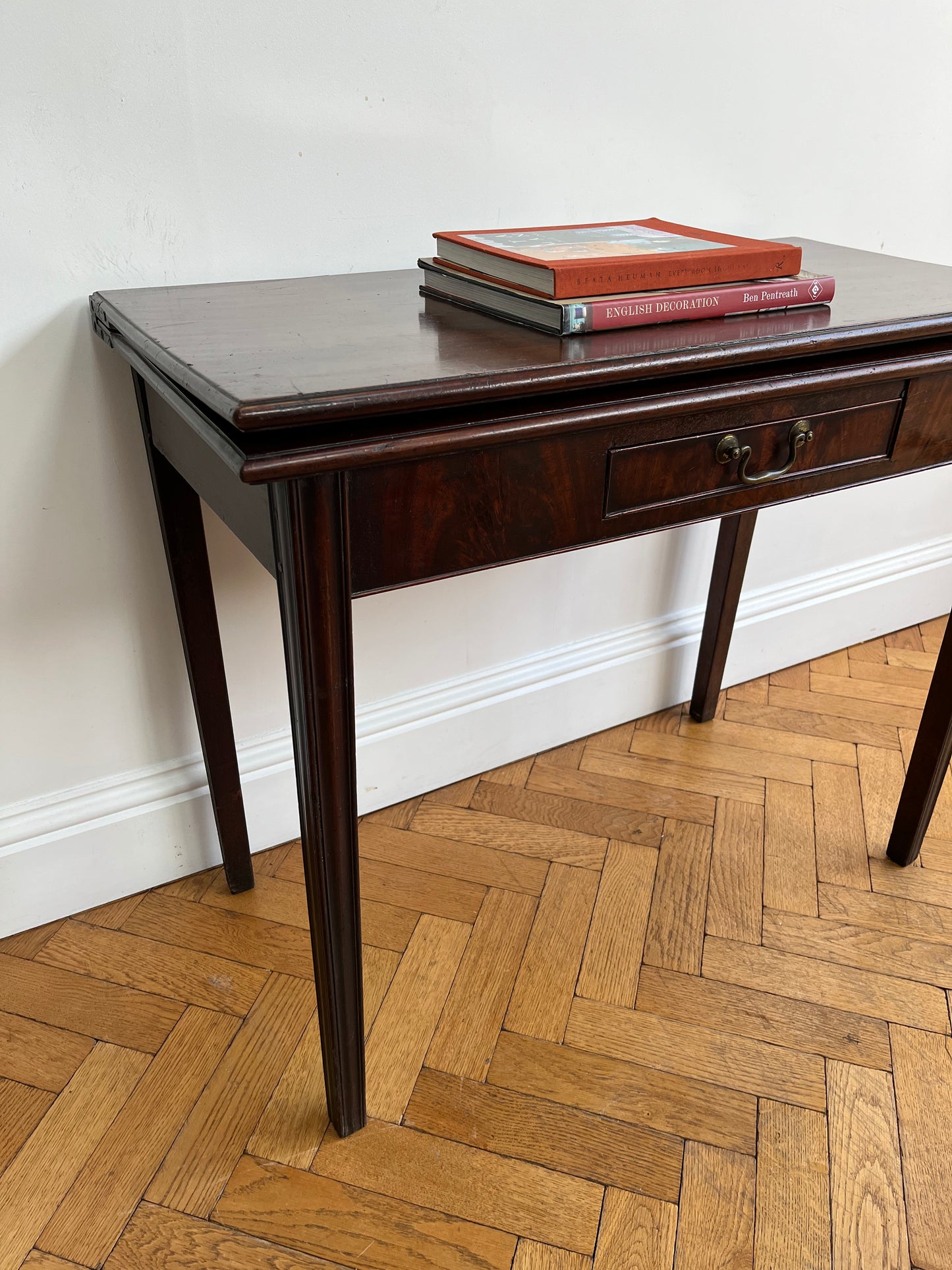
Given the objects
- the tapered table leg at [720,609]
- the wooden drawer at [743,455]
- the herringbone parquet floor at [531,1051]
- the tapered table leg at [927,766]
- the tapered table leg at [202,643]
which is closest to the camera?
the wooden drawer at [743,455]

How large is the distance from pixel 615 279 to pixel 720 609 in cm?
87

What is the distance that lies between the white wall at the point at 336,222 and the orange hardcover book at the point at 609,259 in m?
0.25

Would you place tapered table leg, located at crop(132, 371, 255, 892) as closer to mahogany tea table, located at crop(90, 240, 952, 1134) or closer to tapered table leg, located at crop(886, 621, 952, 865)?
Result: mahogany tea table, located at crop(90, 240, 952, 1134)

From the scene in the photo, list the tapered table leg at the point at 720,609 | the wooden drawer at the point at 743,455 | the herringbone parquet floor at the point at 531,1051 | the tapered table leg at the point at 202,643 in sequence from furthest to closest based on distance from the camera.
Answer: the tapered table leg at the point at 720,609 < the tapered table leg at the point at 202,643 < the herringbone parquet floor at the point at 531,1051 < the wooden drawer at the point at 743,455

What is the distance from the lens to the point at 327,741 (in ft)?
2.66

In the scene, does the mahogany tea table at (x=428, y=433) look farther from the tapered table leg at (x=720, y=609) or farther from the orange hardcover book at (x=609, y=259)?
the tapered table leg at (x=720, y=609)

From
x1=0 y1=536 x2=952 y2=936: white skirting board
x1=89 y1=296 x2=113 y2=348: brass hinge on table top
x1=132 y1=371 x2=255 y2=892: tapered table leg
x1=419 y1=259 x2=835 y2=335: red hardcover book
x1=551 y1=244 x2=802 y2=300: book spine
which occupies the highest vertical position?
x1=551 y1=244 x2=802 y2=300: book spine

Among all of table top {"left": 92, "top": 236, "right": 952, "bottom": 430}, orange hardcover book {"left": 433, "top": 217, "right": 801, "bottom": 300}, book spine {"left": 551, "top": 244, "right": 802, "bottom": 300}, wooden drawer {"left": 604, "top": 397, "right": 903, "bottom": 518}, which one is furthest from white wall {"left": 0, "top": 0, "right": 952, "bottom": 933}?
wooden drawer {"left": 604, "top": 397, "right": 903, "bottom": 518}

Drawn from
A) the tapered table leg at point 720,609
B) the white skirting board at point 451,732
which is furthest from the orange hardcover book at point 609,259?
the white skirting board at point 451,732

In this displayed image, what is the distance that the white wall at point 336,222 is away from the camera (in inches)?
40.6

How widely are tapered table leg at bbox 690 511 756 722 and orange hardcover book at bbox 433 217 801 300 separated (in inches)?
23.0

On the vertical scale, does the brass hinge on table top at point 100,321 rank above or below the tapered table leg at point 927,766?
above

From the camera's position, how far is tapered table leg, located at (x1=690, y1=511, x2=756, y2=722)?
1563mm

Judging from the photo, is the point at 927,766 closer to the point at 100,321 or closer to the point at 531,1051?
the point at 531,1051
